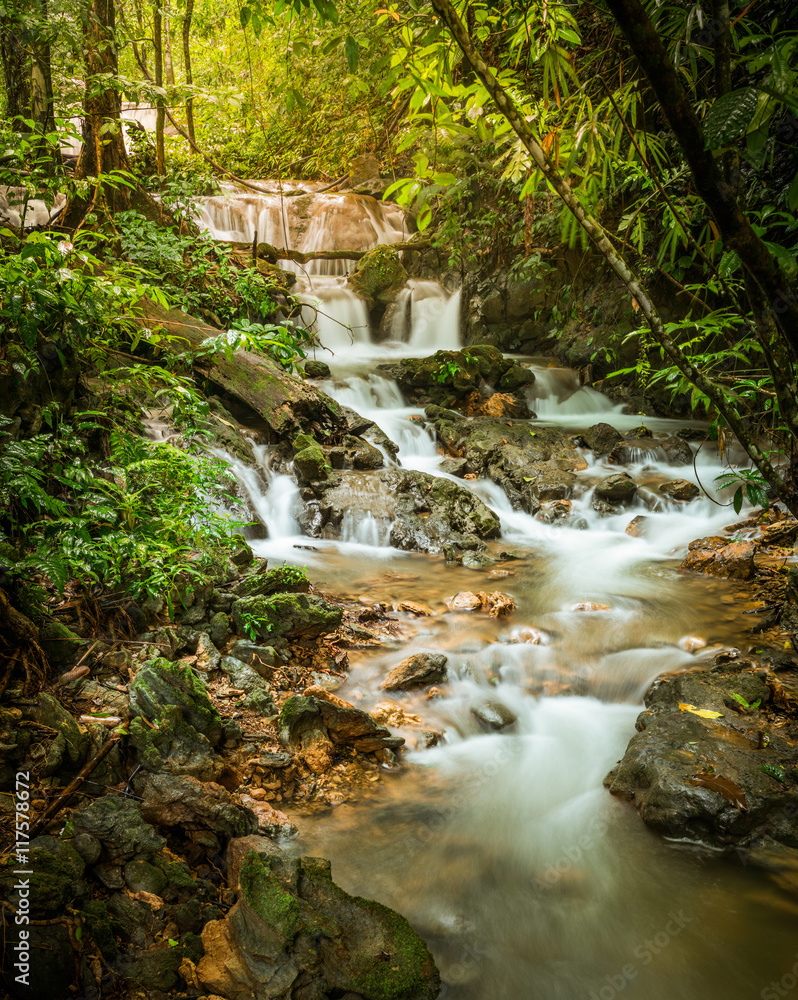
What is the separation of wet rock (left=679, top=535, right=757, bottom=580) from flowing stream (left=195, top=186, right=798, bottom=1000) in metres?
A: 0.22

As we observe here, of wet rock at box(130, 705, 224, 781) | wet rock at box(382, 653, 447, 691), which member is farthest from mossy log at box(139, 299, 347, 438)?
wet rock at box(130, 705, 224, 781)

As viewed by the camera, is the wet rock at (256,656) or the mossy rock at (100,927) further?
the wet rock at (256,656)

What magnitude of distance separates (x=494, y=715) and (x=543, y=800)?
0.65m

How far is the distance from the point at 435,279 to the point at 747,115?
14878mm

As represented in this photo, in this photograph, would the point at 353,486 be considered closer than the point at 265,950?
No

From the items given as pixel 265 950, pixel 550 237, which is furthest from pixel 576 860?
pixel 550 237

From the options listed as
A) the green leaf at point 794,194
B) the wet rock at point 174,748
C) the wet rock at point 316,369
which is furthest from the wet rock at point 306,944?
the wet rock at point 316,369

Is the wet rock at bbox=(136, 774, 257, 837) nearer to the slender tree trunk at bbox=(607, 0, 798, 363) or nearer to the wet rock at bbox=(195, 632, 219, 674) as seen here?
the wet rock at bbox=(195, 632, 219, 674)

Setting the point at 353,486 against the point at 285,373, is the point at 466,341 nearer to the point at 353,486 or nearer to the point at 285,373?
the point at 285,373

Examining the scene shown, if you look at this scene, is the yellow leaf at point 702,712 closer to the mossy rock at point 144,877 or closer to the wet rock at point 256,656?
the wet rock at point 256,656

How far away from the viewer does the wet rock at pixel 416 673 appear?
3863 mm

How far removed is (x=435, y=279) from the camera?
15.1 metres

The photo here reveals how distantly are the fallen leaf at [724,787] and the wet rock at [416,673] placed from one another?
1.71 m

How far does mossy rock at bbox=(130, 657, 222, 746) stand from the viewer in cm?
253
